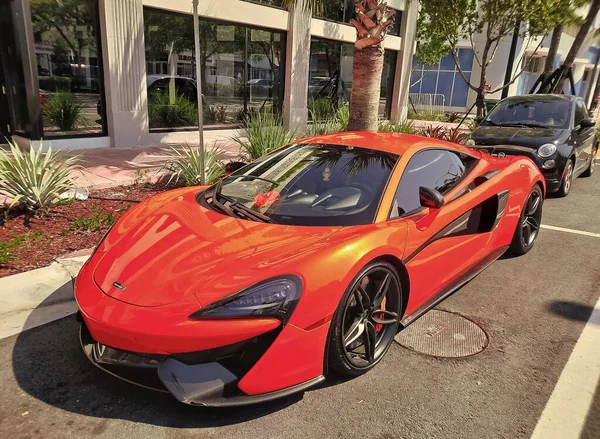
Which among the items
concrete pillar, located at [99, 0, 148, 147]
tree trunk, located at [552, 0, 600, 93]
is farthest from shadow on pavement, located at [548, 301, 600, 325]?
tree trunk, located at [552, 0, 600, 93]

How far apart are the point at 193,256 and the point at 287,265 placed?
1.87 feet

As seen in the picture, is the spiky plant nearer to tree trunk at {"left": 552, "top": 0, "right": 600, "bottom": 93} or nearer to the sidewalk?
the sidewalk

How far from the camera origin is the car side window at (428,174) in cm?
327

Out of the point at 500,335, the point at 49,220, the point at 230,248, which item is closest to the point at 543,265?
the point at 500,335

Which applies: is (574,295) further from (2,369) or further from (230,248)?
(2,369)

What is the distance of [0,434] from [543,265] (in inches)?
185

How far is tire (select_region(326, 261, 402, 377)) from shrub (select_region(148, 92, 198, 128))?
8.91 meters

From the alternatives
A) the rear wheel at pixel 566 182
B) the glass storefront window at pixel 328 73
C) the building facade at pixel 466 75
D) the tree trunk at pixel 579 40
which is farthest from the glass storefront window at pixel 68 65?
the building facade at pixel 466 75

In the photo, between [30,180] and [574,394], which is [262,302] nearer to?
[574,394]

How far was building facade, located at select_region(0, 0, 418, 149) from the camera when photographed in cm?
866

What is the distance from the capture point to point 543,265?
481cm

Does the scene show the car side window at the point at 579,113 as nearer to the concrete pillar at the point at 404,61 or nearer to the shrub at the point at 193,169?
the shrub at the point at 193,169

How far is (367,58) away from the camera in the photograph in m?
7.91

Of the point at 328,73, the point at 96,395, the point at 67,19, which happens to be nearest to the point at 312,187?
the point at 96,395
